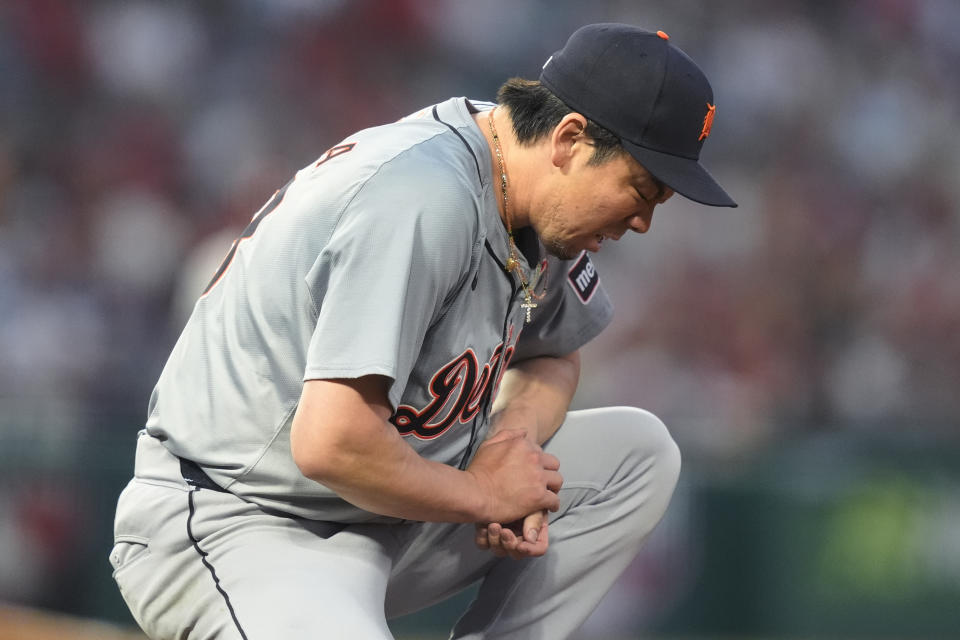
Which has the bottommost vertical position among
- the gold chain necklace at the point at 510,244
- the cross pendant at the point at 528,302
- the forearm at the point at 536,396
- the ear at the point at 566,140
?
the forearm at the point at 536,396

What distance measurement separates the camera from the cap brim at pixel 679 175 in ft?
6.94

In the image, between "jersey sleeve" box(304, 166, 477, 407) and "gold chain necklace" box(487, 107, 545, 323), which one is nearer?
"jersey sleeve" box(304, 166, 477, 407)

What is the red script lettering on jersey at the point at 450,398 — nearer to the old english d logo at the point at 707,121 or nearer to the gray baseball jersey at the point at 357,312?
the gray baseball jersey at the point at 357,312

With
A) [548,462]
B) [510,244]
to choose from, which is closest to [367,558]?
[548,462]

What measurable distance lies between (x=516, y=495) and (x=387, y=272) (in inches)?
23.0

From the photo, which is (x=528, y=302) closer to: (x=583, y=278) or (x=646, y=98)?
(x=583, y=278)

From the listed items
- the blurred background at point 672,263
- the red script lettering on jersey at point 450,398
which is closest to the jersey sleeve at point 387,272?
the red script lettering on jersey at point 450,398

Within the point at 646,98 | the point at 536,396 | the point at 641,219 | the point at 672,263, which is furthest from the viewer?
the point at 672,263

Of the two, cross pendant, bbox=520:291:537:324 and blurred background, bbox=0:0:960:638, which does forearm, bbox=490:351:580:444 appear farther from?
blurred background, bbox=0:0:960:638

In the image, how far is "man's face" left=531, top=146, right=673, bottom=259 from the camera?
216 centimetres

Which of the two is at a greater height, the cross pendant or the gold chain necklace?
the gold chain necklace

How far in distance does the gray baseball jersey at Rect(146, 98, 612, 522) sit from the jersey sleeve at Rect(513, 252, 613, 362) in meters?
0.22

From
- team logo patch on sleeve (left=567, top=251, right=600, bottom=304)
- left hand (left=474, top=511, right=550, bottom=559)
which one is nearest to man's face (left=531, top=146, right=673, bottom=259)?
team logo patch on sleeve (left=567, top=251, right=600, bottom=304)

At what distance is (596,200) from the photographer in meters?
2.19
